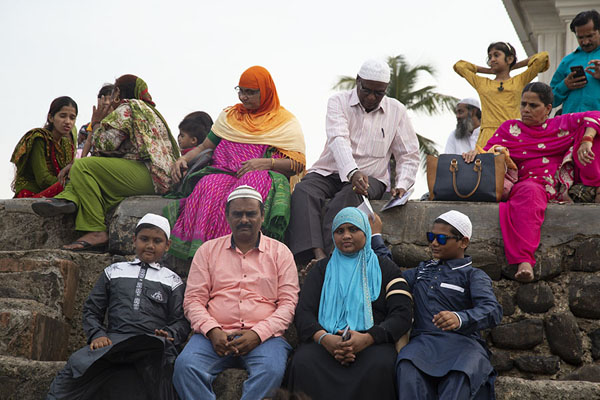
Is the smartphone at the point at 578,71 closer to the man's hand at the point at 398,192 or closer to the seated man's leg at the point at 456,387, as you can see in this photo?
the man's hand at the point at 398,192

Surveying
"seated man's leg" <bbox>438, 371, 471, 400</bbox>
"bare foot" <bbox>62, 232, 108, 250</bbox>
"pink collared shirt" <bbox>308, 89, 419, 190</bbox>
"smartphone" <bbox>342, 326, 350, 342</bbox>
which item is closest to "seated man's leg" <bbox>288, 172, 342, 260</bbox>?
"pink collared shirt" <bbox>308, 89, 419, 190</bbox>

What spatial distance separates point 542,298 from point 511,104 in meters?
2.44

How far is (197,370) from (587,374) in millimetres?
2481

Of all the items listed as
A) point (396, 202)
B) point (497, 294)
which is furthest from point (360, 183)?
point (497, 294)

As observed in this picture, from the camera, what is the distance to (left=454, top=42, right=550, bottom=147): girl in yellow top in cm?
688

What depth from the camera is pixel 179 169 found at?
6.01m

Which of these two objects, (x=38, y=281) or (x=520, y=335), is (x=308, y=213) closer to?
(x=520, y=335)

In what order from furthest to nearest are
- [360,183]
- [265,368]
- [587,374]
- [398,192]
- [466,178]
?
1. [398,192]
2. [466,178]
3. [360,183]
4. [587,374]
5. [265,368]

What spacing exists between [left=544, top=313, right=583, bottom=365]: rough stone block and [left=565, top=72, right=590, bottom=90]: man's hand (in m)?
2.18

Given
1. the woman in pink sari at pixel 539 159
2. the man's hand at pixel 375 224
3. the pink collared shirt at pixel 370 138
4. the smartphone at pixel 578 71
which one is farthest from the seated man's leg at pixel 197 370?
the smartphone at pixel 578 71

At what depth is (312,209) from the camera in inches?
213

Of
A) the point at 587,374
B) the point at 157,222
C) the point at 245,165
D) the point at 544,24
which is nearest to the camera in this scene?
the point at 587,374

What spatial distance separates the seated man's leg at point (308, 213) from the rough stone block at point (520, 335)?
138 cm

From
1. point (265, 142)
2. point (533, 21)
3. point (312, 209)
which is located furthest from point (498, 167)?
point (533, 21)
